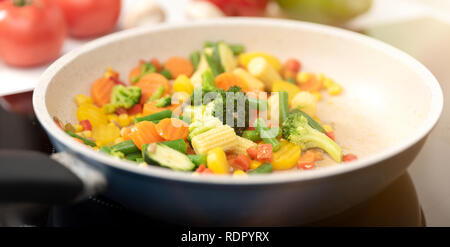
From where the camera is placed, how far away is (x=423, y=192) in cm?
103

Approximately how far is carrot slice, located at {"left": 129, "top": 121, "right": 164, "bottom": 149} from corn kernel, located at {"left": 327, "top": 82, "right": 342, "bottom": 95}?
0.54 meters

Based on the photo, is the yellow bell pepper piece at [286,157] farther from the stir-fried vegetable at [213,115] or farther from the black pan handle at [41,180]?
the black pan handle at [41,180]

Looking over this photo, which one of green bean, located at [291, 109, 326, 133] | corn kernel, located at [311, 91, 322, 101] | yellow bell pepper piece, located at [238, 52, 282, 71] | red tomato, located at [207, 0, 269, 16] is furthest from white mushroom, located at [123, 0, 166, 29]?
green bean, located at [291, 109, 326, 133]

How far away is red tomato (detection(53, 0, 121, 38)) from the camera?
1.75 meters

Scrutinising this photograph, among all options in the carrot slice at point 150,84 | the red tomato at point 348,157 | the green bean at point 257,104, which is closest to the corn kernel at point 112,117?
the carrot slice at point 150,84

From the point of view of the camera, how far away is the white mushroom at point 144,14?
180 cm

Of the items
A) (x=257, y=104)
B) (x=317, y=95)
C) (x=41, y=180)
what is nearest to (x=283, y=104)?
(x=257, y=104)

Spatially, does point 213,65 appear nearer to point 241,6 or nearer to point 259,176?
point 241,6

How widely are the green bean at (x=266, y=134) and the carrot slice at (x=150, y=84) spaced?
1.12 feet

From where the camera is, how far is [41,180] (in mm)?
755

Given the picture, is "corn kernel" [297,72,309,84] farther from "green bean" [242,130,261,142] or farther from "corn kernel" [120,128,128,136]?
"corn kernel" [120,128,128,136]
